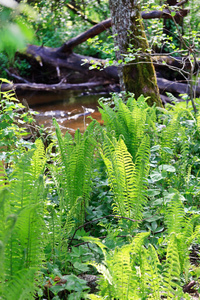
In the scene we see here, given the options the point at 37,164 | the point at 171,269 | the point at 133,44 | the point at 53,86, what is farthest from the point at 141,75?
the point at 53,86

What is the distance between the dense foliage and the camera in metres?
1.22

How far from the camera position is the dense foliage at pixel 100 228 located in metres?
1.22

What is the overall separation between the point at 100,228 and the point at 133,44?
2744 mm

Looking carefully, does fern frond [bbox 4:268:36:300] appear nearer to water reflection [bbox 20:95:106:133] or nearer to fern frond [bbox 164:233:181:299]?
fern frond [bbox 164:233:181:299]

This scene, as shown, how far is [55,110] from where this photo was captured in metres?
7.24

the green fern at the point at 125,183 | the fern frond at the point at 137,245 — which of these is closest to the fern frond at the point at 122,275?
the fern frond at the point at 137,245

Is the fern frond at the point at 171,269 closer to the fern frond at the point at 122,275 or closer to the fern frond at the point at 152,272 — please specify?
the fern frond at the point at 152,272

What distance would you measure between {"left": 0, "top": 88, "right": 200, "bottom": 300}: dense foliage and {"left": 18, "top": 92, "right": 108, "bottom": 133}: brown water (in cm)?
331

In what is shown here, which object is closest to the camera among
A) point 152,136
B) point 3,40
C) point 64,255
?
point 3,40

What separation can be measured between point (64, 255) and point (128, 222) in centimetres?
45

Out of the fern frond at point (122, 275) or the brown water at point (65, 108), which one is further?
the brown water at point (65, 108)

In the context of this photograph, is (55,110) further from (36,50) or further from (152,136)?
(152,136)

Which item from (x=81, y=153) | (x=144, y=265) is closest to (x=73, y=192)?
(x=81, y=153)

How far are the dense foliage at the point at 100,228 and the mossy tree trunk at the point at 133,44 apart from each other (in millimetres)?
1301
